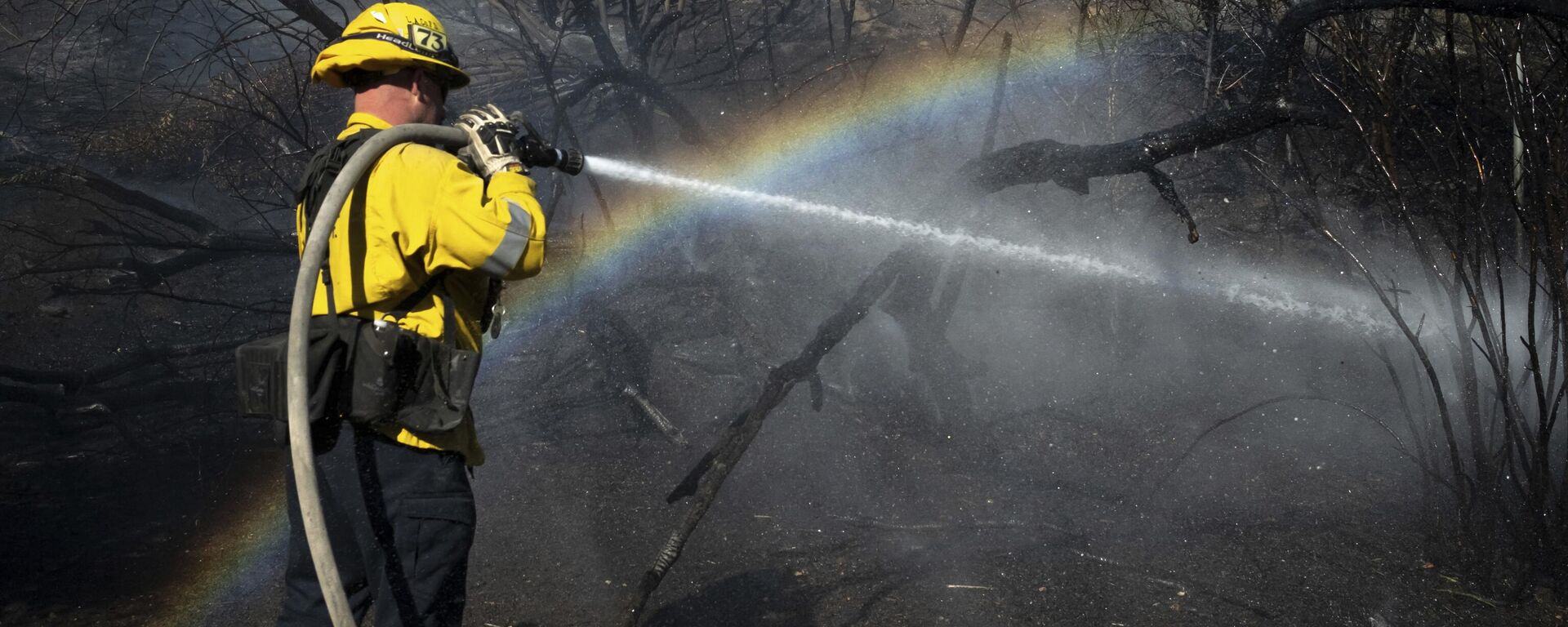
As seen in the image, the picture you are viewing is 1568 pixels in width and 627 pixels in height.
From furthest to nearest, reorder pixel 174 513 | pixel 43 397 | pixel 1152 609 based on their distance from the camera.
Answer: pixel 43 397 < pixel 174 513 < pixel 1152 609

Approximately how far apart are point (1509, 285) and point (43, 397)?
32.4 feet

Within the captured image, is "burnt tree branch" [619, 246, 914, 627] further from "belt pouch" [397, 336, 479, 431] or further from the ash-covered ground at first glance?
"belt pouch" [397, 336, 479, 431]

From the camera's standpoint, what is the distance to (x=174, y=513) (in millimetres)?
5164

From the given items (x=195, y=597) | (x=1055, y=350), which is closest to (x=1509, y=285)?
(x=1055, y=350)

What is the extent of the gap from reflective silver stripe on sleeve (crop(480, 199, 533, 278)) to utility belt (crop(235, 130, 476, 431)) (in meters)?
0.22

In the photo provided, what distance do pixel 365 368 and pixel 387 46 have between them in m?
0.85

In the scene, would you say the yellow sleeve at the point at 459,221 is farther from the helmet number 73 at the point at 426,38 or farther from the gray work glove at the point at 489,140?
the helmet number 73 at the point at 426,38

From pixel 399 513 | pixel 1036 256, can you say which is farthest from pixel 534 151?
pixel 1036 256

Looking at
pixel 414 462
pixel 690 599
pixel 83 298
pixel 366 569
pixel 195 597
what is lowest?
pixel 83 298

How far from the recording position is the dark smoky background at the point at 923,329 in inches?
161

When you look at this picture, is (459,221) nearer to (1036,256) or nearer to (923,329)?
(923,329)

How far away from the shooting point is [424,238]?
2.31m

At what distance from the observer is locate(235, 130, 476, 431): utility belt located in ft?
7.77

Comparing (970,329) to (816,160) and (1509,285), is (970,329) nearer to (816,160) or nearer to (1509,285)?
(816,160)
